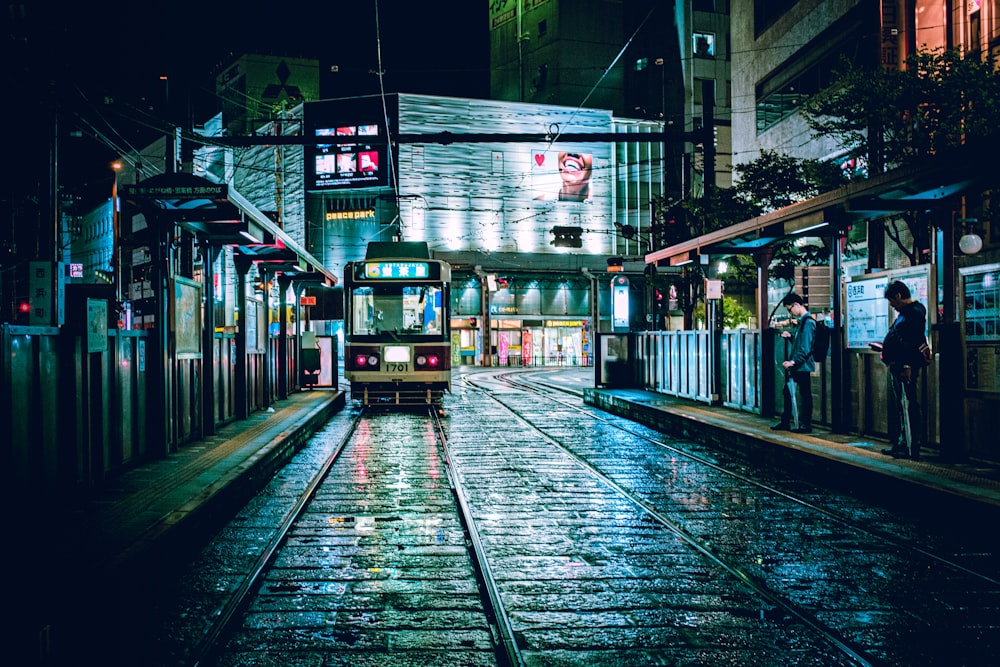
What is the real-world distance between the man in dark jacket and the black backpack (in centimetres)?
207

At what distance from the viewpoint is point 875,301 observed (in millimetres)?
12000

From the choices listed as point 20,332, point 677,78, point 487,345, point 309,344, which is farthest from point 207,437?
point 677,78

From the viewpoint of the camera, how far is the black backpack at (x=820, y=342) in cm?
1259

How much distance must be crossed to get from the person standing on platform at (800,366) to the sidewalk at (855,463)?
0.27 meters

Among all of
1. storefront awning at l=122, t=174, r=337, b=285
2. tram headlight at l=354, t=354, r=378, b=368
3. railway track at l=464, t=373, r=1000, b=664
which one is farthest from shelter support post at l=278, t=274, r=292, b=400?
railway track at l=464, t=373, r=1000, b=664

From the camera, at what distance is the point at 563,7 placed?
6694 cm

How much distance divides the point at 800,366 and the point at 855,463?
2953mm

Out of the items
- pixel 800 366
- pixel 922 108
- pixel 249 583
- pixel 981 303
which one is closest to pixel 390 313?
pixel 800 366

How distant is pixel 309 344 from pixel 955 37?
21.1 metres

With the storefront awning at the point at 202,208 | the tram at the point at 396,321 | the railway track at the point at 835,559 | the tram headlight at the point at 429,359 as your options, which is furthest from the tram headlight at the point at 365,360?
the railway track at the point at 835,559

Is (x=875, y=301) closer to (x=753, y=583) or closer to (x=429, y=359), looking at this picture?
(x=753, y=583)

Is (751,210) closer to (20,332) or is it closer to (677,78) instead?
(20,332)

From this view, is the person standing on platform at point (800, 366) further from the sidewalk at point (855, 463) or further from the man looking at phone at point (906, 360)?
the man looking at phone at point (906, 360)

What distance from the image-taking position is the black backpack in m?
12.6
